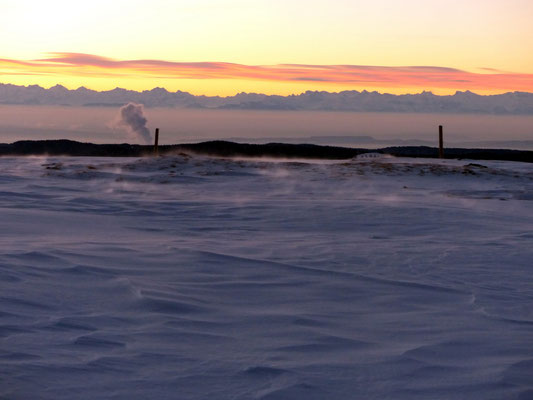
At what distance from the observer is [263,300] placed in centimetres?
470

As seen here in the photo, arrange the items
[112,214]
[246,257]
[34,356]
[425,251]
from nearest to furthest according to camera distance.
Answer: [34,356]
[246,257]
[425,251]
[112,214]

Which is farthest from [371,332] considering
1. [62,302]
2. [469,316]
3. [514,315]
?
[62,302]

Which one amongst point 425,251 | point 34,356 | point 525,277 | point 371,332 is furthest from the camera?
point 425,251

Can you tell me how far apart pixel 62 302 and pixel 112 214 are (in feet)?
16.5

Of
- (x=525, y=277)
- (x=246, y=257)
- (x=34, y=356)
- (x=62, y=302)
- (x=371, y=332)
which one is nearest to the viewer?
(x=34, y=356)

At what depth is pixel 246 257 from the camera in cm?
619

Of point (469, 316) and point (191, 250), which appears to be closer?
point (469, 316)

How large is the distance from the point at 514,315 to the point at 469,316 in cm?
32

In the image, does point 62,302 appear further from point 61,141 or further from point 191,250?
point 61,141

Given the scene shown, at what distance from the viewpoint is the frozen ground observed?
315cm

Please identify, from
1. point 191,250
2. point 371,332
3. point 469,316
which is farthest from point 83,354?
point 191,250

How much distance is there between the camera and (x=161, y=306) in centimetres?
437

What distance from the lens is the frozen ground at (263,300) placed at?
3152mm

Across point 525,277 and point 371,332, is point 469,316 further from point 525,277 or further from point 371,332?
point 525,277
